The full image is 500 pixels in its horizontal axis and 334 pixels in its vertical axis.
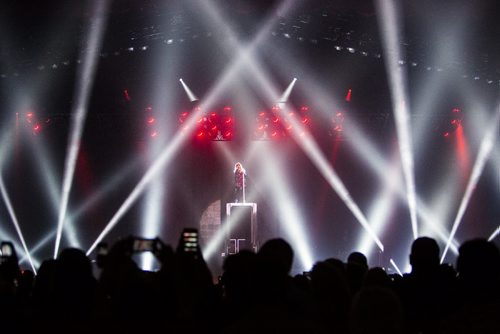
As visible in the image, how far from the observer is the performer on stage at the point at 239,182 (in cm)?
1595

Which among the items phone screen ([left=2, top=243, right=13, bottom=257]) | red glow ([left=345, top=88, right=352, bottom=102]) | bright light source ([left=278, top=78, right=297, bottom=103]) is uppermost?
bright light source ([left=278, top=78, right=297, bottom=103])

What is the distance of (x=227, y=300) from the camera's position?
9.83 feet

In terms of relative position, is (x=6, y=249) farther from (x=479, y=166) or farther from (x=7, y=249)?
(x=479, y=166)

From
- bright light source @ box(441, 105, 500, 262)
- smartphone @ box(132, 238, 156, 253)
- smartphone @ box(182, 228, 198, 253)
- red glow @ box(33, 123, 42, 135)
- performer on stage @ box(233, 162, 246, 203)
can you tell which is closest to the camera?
smartphone @ box(132, 238, 156, 253)

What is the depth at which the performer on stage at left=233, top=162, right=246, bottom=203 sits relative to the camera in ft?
52.3

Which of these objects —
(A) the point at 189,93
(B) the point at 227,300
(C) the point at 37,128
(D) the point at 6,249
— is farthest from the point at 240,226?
(B) the point at 227,300

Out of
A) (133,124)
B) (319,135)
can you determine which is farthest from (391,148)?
(133,124)

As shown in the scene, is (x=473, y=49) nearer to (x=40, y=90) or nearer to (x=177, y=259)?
(x=40, y=90)

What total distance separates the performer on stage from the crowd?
12644 mm

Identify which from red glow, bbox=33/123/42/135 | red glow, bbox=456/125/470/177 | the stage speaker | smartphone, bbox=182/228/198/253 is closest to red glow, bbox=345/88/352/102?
red glow, bbox=456/125/470/177

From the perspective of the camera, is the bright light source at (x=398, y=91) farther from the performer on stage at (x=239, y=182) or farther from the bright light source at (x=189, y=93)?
the bright light source at (x=189, y=93)

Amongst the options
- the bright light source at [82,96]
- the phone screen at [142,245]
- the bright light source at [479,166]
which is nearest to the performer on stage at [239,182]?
the bright light source at [82,96]

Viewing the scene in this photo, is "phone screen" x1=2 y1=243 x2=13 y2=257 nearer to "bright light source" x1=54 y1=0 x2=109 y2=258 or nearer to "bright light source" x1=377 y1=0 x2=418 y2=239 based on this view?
"bright light source" x1=54 y1=0 x2=109 y2=258

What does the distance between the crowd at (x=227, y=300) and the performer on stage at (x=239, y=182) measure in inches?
498
